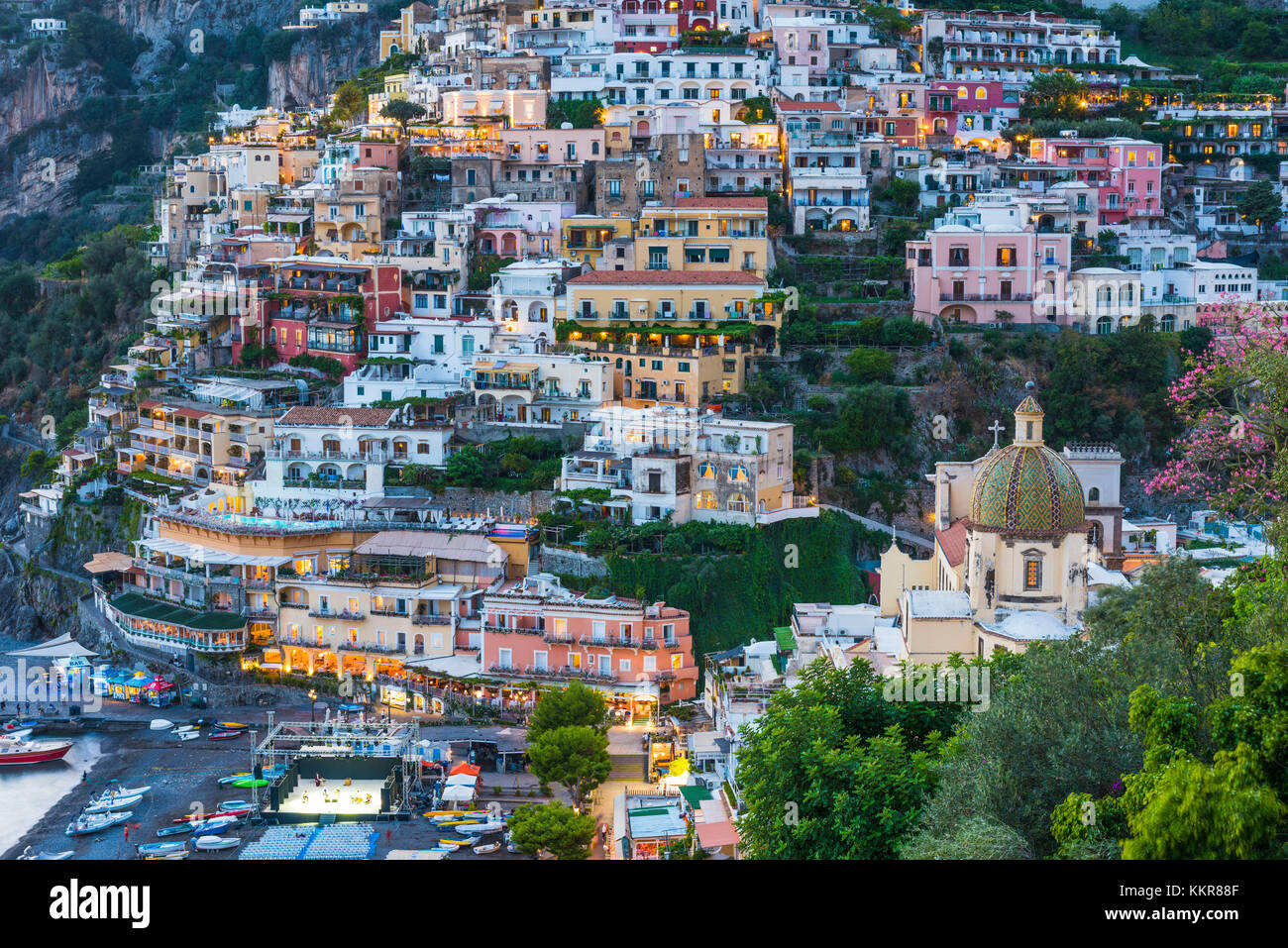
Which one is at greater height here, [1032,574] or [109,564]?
[1032,574]

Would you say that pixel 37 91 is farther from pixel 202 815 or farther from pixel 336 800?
pixel 336 800

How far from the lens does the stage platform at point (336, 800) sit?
31.4m

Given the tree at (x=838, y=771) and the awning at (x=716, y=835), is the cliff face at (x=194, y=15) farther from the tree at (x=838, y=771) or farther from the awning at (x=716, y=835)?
the tree at (x=838, y=771)

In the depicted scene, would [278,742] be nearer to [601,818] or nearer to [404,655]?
[404,655]

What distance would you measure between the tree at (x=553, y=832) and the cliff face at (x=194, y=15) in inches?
2724

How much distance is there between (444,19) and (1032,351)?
3527 cm

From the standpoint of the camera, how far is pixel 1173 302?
1961 inches

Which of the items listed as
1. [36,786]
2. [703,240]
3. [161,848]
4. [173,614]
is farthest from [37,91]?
[161,848]

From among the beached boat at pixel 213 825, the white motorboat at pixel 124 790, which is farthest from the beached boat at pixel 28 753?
the beached boat at pixel 213 825

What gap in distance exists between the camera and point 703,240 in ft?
159

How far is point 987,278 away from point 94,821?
2772 cm

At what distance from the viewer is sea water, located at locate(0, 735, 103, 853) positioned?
32688mm

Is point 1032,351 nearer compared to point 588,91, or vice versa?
point 1032,351
